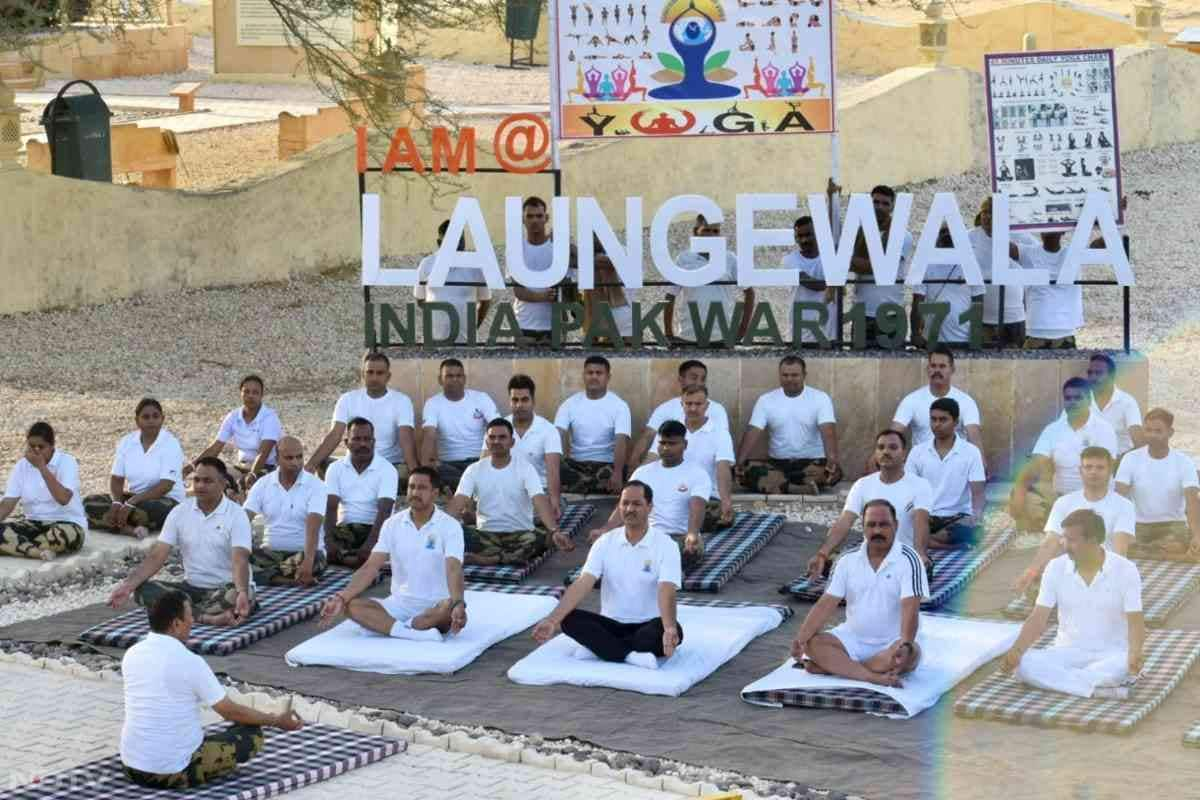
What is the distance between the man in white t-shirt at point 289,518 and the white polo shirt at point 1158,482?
16.3 ft

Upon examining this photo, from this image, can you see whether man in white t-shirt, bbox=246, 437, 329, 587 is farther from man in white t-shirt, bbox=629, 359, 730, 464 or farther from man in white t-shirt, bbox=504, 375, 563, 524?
man in white t-shirt, bbox=629, 359, 730, 464

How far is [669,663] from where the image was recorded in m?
12.4

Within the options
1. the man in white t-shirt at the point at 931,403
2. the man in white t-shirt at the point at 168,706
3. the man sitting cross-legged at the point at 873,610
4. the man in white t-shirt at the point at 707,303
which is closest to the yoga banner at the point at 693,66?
the man in white t-shirt at the point at 707,303

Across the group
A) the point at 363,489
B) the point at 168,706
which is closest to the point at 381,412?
the point at 363,489

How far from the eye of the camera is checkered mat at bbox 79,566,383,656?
43.0 feet

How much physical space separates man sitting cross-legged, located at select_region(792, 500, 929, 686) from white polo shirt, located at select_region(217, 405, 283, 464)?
18.8ft

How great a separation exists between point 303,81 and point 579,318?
18.5m

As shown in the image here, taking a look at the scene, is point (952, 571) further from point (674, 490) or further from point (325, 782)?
point (325, 782)

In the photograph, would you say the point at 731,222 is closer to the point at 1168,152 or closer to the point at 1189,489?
the point at 1168,152

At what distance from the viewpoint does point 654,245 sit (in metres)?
17.1

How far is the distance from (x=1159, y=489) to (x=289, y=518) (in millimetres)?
5379

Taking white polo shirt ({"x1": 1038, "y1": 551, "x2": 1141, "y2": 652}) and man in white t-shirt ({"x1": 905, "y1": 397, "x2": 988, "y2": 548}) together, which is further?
man in white t-shirt ({"x1": 905, "y1": 397, "x2": 988, "y2": 548})

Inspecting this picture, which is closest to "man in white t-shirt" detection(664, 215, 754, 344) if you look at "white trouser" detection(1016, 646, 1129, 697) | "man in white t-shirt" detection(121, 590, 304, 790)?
"white trouser" detection(1016, 646, 1129, 697)

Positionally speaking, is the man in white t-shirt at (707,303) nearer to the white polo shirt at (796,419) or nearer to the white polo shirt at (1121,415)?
the white polo shirt at (796,419)
